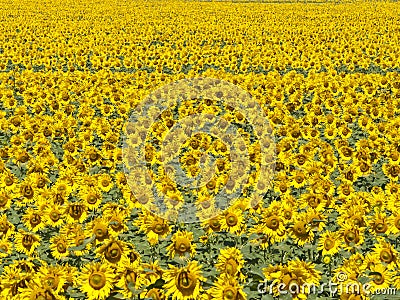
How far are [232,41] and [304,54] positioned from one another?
6.00 metres

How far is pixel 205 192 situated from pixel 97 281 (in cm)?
283

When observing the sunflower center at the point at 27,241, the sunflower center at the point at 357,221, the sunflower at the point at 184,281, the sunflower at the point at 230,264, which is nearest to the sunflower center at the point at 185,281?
the sunflower at the point at 184,281

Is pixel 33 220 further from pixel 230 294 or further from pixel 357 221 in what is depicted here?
pixel 357 221

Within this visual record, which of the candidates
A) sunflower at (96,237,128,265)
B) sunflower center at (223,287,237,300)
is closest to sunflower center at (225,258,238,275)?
sunflower center at (223,287,237,300)

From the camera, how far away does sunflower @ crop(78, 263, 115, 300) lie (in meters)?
4.42

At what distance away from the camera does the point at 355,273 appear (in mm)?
4449

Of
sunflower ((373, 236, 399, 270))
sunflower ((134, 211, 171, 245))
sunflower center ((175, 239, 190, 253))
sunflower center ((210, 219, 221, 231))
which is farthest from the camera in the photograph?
sunflower center ((210, 219, 221, 231))

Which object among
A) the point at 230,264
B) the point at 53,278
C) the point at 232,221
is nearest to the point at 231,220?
the point at 232,221

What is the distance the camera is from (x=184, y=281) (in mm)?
4219

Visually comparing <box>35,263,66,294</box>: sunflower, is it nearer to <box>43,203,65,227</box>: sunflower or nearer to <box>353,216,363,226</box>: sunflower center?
<box>43,203,65,227</box>: sunflower

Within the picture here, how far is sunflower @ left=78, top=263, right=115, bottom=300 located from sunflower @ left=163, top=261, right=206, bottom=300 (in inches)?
20.6

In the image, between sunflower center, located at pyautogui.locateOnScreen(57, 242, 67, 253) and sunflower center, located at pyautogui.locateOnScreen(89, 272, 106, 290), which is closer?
sunflower center, located at pyautogui.locateOnScreen(89, 272, 106, 290)

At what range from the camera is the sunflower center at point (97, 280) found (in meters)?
4.43

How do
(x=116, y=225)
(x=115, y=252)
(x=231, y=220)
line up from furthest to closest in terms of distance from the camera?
(x=231, y=220) < (x=116, y=225) < (x=115, y=252)
